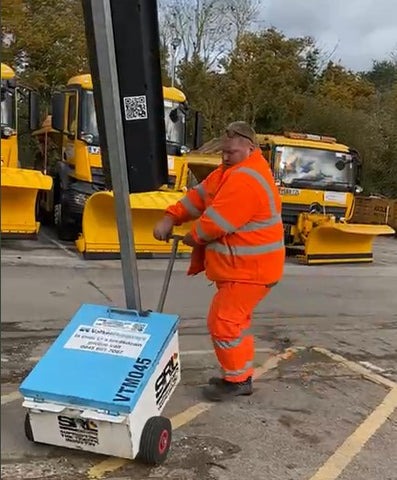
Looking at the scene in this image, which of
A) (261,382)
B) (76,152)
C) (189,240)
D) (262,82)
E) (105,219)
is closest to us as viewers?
(189,240)

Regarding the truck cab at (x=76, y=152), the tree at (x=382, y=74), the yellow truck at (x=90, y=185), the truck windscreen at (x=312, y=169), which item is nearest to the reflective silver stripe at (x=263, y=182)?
the yellow truck at (x=90, y=185)

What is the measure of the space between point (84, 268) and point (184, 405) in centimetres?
502

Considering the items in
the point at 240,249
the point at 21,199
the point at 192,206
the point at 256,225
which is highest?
the point at 192,206

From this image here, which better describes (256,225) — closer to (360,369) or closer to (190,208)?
(190,208)

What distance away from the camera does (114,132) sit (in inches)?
138

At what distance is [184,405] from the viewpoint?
433 cm

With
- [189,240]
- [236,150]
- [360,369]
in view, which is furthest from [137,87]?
[360,369]

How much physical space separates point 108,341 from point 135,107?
1280mm

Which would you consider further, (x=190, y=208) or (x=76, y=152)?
(x=76, y=152)

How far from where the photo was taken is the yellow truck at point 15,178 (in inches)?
383

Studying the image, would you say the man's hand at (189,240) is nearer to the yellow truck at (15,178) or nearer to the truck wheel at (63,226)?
the yellow truck at (15,178)

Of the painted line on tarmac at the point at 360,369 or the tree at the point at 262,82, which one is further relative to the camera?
the tree at the point at 262,82

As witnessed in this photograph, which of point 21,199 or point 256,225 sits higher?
point 256,225

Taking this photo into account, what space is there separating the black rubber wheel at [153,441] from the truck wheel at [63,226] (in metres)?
8.17
